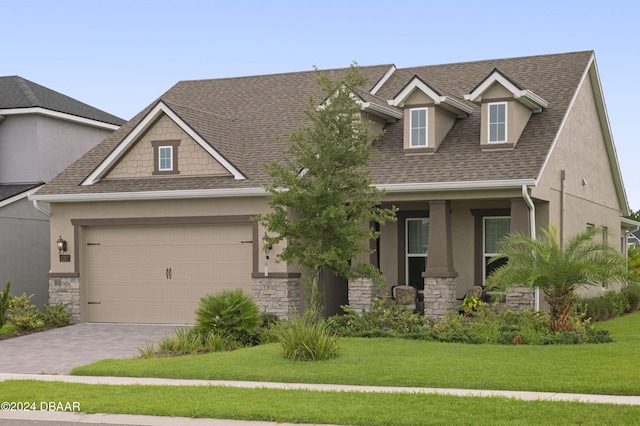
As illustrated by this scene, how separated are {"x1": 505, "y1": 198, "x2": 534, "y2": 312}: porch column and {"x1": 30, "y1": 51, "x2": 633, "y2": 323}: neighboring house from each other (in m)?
0.05

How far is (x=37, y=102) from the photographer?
28.0 meters

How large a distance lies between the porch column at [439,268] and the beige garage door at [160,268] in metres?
4.68

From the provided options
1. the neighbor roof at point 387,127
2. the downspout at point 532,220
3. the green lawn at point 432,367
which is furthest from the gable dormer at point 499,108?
the green lawn at point 432,367

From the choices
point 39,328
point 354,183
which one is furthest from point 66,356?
point 354,183

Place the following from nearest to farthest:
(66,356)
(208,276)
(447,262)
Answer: (66,356)
(447,262)
(208,276)

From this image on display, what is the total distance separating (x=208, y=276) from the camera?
2350 centimetres

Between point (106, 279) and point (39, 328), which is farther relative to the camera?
point (106, 279)

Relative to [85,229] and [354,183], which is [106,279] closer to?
[85,229]

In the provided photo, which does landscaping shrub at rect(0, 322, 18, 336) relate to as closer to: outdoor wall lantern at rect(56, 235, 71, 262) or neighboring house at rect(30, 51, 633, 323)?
neighboring house at rect(30, 51, 633, 323)

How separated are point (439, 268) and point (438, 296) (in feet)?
2.25

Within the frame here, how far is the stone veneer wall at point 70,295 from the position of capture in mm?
24156

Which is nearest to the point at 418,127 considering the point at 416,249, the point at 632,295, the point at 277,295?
the point at 416,249

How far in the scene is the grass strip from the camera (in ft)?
33.4

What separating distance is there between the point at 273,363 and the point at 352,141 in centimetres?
601
